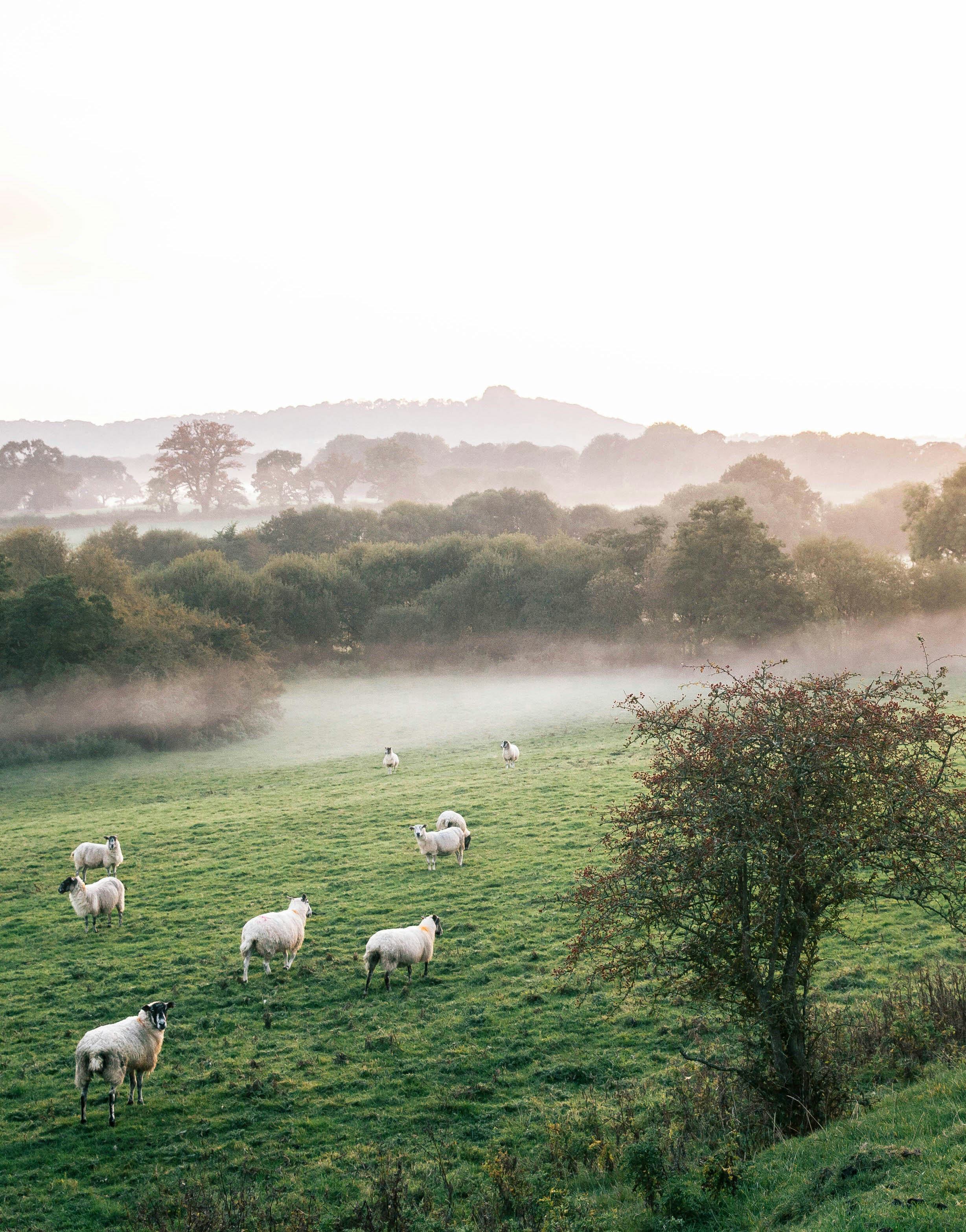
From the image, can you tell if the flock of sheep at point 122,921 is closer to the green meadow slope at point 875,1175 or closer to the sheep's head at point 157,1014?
the sheep's head at point 157,1014

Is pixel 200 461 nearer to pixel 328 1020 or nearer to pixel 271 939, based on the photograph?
pixel 271 939

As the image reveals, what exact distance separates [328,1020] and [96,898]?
835 centimetres

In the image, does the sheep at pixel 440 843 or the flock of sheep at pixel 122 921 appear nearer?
the flock of sheep at pixel 122 921

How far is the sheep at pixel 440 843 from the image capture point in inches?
872

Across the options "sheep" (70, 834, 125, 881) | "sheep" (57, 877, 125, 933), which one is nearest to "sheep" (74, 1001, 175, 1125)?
"sheep" (57, 877, 125, 933)

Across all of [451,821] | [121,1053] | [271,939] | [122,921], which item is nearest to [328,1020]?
[271,939]

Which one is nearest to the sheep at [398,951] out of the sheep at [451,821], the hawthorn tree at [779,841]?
the hawthorn tree at [779,841]

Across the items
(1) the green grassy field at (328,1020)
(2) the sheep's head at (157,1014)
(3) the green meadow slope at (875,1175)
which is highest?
(3) the green meadow slope at (875,1175)

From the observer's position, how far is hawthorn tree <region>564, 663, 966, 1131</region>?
29.4 feet

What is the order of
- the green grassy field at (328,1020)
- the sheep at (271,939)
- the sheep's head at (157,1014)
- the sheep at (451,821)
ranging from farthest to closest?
the sheep at (451,821), the sheep at (271,939), the sheep's head at (157,1014), the green grassy field at (328,1020)

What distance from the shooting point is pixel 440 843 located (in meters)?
22.7

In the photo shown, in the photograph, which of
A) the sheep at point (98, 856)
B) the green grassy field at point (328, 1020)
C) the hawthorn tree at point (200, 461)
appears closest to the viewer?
the green grassy field at point (328, 1020)

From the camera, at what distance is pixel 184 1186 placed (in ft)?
31.9

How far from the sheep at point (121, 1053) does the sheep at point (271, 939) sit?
3.18 m
